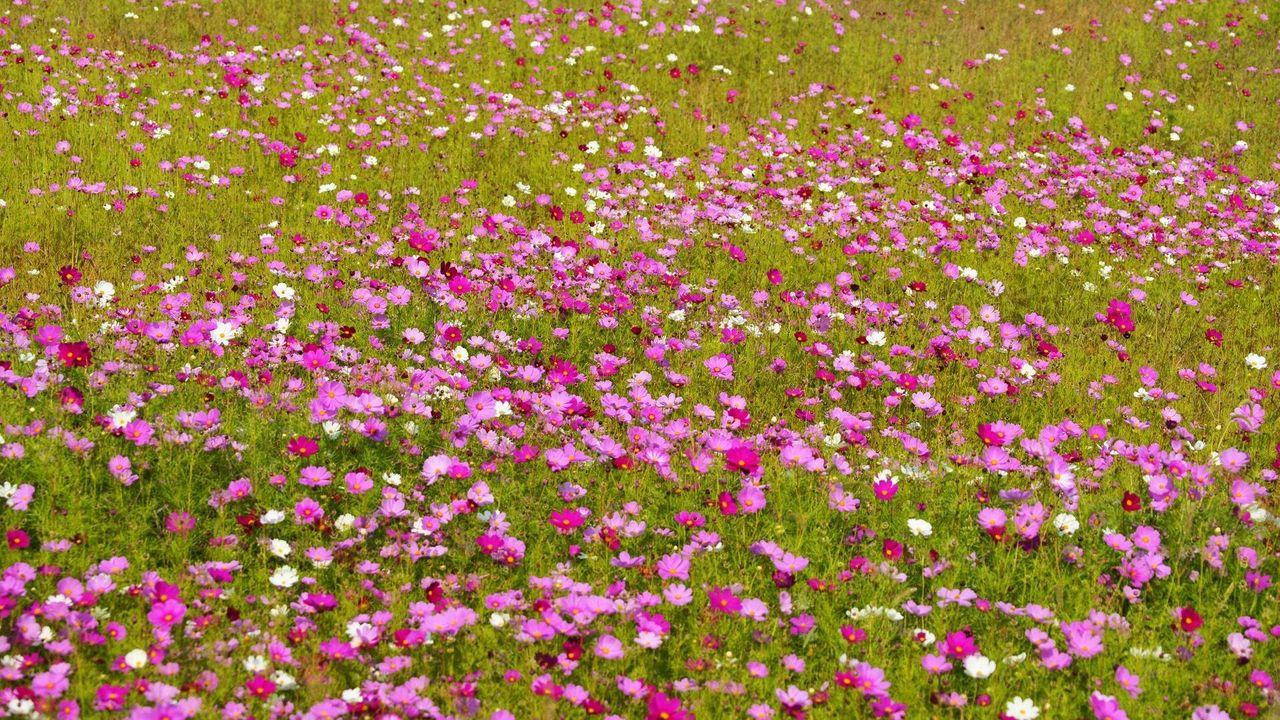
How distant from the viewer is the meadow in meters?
3.11

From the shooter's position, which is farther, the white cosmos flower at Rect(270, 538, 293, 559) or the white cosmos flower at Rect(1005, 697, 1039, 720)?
the white cosmos flower at Rect(270, 538, 293, 559)

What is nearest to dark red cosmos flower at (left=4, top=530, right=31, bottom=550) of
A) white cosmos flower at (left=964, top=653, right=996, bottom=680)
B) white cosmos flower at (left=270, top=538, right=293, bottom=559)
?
white cosmos flower at (left=270, top=538, right=293, bottom=559)

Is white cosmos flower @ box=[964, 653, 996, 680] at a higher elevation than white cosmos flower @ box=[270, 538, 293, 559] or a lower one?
higher

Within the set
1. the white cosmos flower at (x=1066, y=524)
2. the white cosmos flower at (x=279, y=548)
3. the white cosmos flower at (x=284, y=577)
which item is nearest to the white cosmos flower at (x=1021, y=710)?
the white cosmos flower at (x=1066, y=524)

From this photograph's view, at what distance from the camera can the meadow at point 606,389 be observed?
311 cm

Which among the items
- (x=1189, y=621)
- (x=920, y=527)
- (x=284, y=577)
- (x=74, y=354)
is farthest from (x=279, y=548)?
(x=1189, y=621)

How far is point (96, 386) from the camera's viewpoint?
13.3ft

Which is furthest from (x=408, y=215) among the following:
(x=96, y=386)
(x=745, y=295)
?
(x=96, y=386)

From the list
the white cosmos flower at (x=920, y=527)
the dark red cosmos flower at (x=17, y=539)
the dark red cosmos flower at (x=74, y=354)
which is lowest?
the white cosmos flower at (x=920, y=527)

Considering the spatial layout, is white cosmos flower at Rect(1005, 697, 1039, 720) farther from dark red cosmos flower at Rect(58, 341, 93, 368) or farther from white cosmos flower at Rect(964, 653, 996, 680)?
dark red cosmos flower at Rect(58, 341, 93, 368)

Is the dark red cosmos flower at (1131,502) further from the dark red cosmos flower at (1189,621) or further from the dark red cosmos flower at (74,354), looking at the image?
the dark red cosmos flower at (74,354)

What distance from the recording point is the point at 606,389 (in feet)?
16.0

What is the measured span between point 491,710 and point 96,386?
2379 mm

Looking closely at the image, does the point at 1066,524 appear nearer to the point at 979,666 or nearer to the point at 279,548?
the point at 979,666
